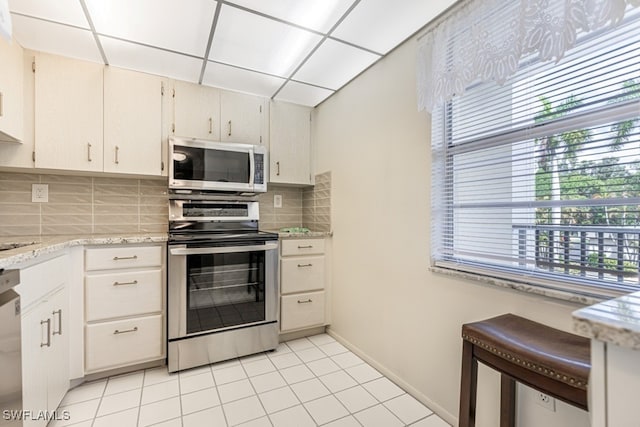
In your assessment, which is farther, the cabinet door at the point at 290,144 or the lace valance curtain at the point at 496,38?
the cabinet door at the point at 290,144

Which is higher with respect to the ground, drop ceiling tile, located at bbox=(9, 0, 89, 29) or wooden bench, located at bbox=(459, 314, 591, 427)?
drop ceiling tile, located at bbox=(9, 0, 89, 29)

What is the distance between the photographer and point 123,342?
1.90 meters

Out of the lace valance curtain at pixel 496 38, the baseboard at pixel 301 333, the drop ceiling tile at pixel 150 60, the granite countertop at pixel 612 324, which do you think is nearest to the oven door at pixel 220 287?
the baseboard at pixel 301 333

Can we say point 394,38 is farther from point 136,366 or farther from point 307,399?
point 136,366

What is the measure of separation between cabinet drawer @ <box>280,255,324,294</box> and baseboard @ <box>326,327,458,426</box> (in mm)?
518

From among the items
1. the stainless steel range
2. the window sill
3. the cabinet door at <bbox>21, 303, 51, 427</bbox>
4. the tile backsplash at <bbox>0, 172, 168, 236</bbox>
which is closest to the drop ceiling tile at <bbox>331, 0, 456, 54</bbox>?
the window sill

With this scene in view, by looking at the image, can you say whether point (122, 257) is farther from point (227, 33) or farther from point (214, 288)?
point (227, 33)

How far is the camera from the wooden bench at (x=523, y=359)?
81 centimetres

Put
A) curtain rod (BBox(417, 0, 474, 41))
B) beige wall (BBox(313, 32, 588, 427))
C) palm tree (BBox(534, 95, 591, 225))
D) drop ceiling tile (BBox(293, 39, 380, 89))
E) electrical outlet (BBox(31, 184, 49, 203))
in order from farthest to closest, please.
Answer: electrical outlet (BBox(31, 184, 49, 203))
drop ceiling tile (BBox(293, 39, 380, 89))
curtain rod (BBox(417, 0, 474, 41))
beige wall (BBox(313, 32, 588, 427))
palm tree (BBox(534, 95, 591, 225))

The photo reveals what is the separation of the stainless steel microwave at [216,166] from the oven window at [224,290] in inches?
23.5

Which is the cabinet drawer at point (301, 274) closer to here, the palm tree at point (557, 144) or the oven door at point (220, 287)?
the oven door at point (220, 287)

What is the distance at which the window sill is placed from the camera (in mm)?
1000

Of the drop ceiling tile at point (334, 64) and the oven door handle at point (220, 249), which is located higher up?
the drop ceiling tile at point (334, 64)

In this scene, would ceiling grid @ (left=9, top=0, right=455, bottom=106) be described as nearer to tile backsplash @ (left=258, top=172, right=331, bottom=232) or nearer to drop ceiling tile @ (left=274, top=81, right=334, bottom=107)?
drop ceiling tile @ (left=274, top=81, right=334, bottom=107)
